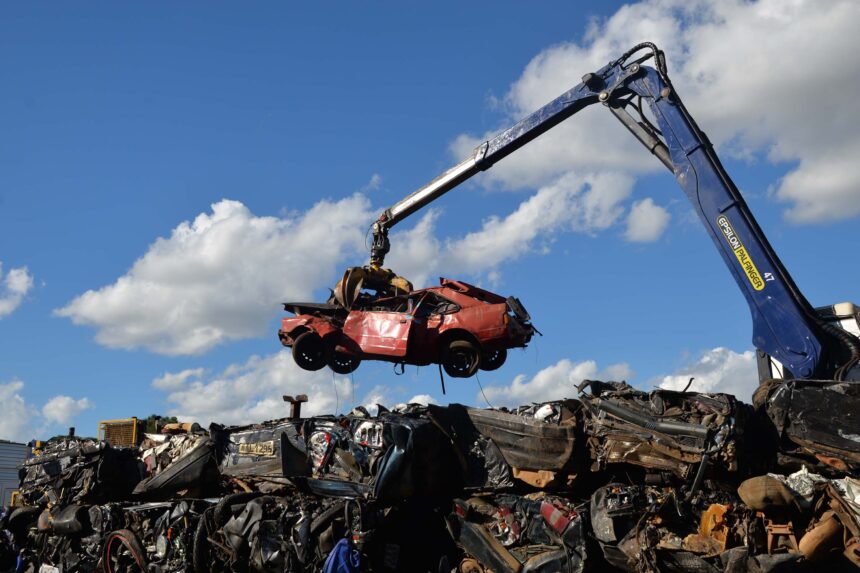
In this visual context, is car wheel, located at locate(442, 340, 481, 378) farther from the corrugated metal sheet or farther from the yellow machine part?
the corrugated metal sheet

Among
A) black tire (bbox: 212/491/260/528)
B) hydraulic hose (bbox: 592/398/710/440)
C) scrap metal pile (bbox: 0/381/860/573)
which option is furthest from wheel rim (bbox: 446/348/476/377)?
hydraulic hose (bbox: 592/398/710/440)

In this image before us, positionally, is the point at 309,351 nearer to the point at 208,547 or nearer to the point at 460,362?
the point at 460,362

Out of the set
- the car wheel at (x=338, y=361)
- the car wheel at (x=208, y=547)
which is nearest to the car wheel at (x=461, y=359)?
the car wheel at (x=338, y=361)

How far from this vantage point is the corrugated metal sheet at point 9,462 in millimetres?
24422

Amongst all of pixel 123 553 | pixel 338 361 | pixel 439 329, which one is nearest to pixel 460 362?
pixel 439 329

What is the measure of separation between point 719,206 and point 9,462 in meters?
23.1

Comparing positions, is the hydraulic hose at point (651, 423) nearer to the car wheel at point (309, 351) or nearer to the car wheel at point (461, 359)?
the car wheel at point (461, 359)

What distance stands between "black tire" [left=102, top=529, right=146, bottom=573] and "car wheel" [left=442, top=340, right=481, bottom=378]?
5.76 metres

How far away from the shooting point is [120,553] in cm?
1187

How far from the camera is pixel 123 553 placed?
38.9 feet

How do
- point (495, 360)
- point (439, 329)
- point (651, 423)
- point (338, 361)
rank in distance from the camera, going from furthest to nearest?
point (338, 361) < point (495, 360) < point (439, 329) < point (651, 423)

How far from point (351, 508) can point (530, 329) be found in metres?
5.80

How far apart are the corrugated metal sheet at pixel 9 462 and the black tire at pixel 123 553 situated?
14568 millimetres

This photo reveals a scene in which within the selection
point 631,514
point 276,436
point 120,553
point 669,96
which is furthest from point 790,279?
point 120,553
